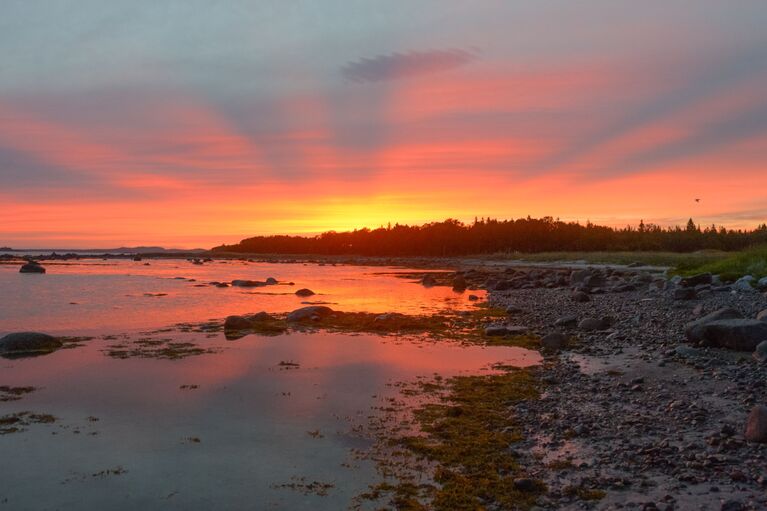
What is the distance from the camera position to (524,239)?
4542 inches

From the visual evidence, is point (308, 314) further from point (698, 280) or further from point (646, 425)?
point (698, 280)

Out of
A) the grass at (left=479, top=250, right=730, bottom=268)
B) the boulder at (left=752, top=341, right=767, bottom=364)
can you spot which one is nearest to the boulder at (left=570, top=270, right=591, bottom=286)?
the grass at (left=479, top=250, right=730, bottom=268)

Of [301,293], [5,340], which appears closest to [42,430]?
[5,340]

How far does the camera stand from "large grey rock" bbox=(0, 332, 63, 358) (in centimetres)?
1670

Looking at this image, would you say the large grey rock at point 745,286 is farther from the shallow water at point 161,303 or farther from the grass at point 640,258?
Result: the grass at point 640,258

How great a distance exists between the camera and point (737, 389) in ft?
32.8

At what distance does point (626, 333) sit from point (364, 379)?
841 cm

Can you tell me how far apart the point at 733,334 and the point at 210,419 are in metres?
11.3

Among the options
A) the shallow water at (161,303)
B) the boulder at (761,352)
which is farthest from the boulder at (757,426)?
the shallow water at (161,303)

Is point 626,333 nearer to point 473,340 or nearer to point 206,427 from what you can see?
point 473,340

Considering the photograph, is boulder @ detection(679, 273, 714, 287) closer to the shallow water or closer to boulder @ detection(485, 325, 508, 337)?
the shallow water

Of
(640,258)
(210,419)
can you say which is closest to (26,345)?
(210,419)

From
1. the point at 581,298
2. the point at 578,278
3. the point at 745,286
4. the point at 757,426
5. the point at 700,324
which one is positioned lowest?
the point at 757,426

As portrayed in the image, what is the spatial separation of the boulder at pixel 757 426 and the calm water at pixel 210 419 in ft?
16.8
